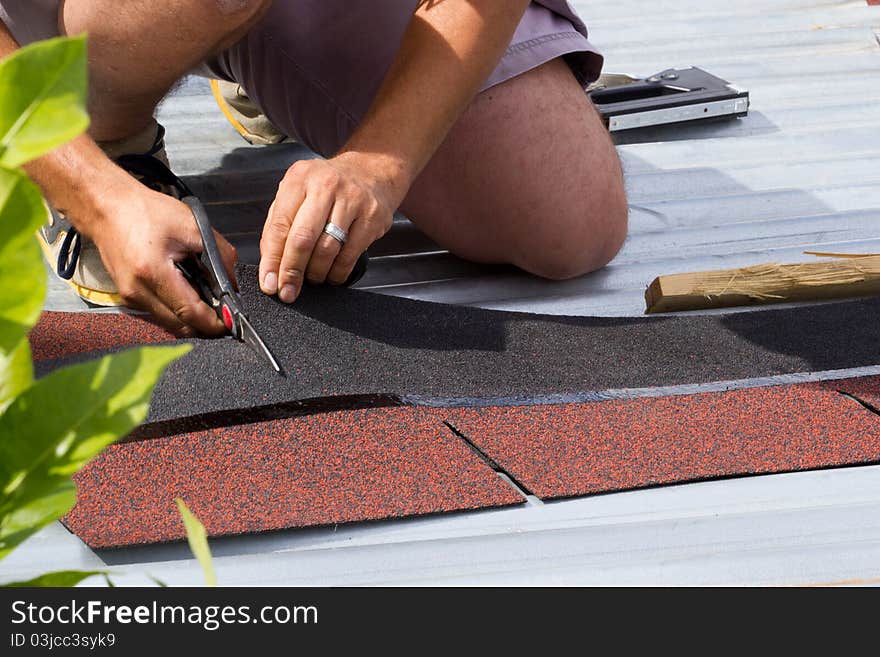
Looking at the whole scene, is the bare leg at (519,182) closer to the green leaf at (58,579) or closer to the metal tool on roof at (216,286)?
the metal tool on roof at (216,286)

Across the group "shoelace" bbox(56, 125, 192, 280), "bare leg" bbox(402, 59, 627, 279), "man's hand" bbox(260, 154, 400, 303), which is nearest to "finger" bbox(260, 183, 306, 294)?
"man's hand" bbox(260, 154, 400, 303)

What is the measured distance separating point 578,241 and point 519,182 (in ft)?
0.67

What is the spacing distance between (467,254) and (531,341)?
0.51 meters

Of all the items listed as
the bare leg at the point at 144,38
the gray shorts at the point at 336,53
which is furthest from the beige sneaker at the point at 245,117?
the bare leg at the point at 144,38

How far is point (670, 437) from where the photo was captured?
1461 mm

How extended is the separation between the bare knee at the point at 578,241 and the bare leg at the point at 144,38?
29.2 inches

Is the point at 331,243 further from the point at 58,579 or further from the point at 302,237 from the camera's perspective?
the point at 58,579

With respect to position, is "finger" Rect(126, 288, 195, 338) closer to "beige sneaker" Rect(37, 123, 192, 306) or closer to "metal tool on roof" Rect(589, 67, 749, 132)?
"beige sneaker" Rect(37, 123, 192, 306)

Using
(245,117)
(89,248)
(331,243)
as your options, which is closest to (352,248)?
(331,243)

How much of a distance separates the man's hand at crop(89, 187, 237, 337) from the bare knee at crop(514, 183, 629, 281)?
0.70m

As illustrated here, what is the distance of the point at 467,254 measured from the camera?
2221 millimetres

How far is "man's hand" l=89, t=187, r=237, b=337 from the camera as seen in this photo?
160 centimetres
